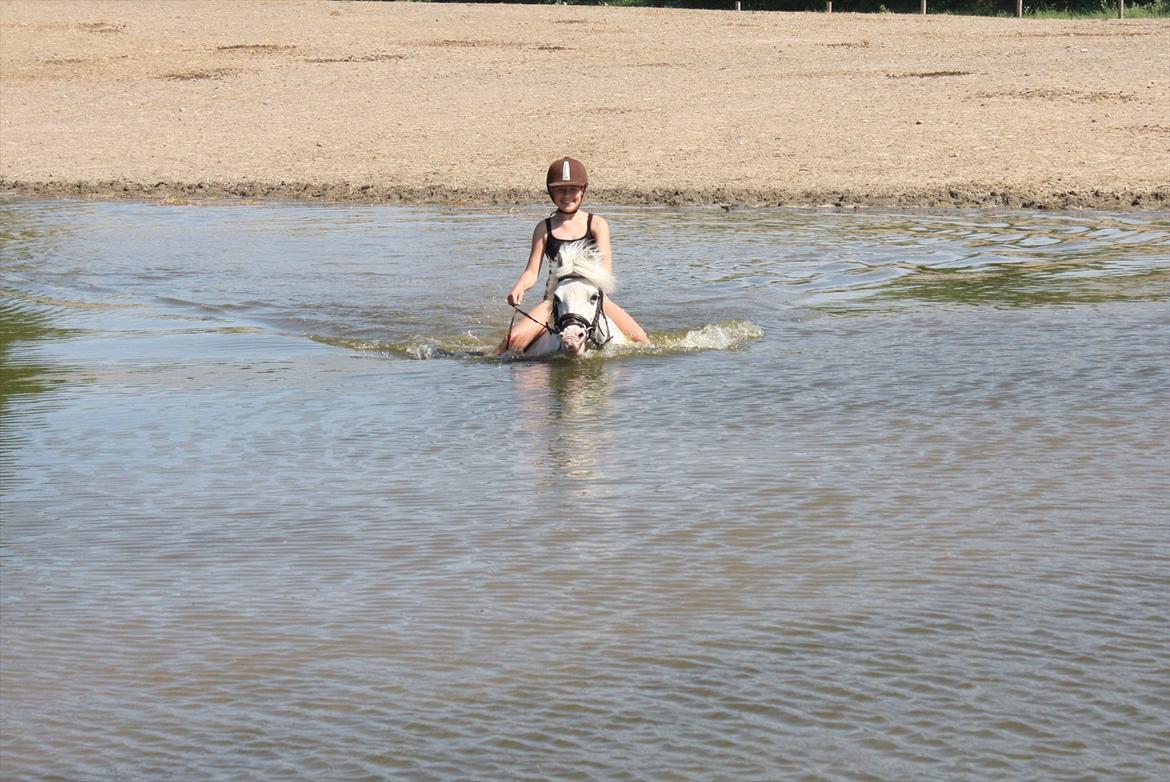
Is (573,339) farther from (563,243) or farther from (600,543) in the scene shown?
(600,543)

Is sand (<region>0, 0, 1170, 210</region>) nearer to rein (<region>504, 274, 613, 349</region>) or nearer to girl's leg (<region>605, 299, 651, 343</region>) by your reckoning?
girl's leg (<region>605, 299, 651, 343</region>)

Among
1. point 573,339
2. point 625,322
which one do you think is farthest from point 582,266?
point 573,339

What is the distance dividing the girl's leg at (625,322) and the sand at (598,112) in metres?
7.17

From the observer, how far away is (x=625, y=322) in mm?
9953

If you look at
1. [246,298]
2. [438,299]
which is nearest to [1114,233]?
[438,299]

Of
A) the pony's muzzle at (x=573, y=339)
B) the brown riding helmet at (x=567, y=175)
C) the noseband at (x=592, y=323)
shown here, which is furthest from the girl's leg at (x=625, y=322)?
the brown riding helmet at (x=567, y=175)

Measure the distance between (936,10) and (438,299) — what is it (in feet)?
122

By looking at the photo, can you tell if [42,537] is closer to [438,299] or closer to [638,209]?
[438,299]

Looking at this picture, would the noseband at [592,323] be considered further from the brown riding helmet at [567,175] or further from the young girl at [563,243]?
the brown riding helmet at [567,175]

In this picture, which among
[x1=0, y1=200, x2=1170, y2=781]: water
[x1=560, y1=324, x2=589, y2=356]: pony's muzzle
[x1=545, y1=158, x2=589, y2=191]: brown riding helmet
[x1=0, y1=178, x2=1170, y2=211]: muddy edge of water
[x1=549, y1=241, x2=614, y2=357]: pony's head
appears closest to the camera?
[x1=0, y1=200, x2=1170, y2=781]: water

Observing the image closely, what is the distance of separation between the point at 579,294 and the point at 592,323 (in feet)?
0.58

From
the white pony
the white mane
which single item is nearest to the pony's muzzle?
the white pony

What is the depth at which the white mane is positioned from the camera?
973 cm

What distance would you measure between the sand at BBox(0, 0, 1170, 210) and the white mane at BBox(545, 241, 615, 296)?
23.9ft
